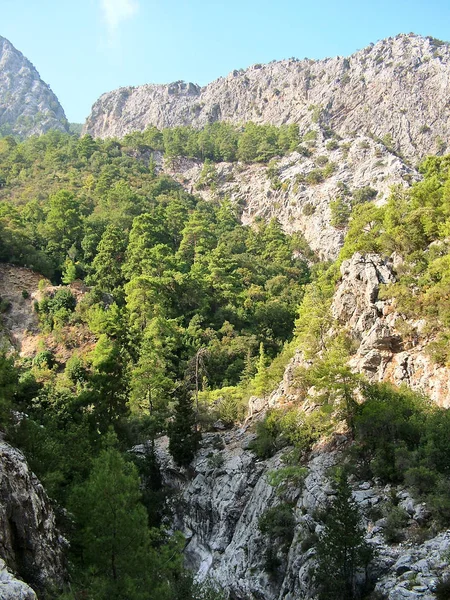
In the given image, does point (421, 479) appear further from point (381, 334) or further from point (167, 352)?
point (167, 352)

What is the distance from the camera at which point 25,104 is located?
180 meters

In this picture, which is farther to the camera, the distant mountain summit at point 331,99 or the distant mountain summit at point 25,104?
the distant mountain summit at point 25,104

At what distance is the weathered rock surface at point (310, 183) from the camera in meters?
78.1

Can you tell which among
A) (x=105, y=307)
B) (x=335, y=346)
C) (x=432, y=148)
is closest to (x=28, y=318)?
(x=105, y=307)

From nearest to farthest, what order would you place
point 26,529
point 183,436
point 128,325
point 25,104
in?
Answer: point 26,529 < point 183,436 < point 128,325 < point 25,104

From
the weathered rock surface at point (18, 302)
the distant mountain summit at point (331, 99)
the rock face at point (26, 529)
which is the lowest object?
the rock face at point (26, 529)

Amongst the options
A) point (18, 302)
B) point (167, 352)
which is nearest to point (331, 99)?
point (18, 302)

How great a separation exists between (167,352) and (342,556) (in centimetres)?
2729

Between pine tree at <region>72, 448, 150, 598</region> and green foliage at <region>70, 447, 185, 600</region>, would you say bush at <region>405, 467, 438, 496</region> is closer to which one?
green foliage at <region>70, 447, 185, 600</region>

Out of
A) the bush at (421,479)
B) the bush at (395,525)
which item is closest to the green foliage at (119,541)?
the bush at (395,525)

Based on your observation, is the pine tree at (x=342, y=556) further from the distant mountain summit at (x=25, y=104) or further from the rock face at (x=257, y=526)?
the distant mountain summit at (x=25, y=104)

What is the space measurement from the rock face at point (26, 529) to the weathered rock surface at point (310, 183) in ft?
199

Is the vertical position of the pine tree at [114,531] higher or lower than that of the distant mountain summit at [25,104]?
lower

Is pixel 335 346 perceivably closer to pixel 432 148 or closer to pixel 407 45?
pixel 432 148
